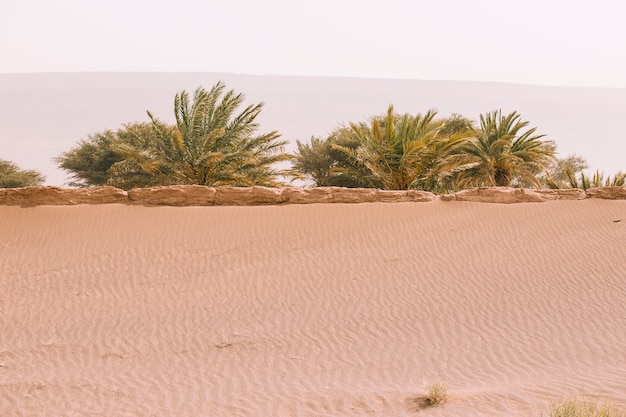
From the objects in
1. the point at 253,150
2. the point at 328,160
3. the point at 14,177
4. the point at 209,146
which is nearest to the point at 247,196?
the point at 209,146

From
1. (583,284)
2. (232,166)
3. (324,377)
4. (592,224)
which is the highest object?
(232,166)

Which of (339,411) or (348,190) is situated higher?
(348,190)

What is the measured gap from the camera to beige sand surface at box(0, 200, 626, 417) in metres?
6.99

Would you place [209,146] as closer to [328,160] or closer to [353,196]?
[353,196]

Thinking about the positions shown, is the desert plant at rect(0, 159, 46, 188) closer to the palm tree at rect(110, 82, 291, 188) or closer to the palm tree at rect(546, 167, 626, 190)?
the palm tree at rect(110, 82, 291, 188)

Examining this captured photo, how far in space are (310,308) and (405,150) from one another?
8546 millimetres

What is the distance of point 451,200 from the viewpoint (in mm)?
15414

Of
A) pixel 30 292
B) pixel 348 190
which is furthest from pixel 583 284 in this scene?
pixel 30 292

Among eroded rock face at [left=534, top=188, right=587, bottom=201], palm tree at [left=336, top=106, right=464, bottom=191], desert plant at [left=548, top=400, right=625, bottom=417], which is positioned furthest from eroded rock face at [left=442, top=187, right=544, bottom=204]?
desert plant at [left=548, top=400, right=625, bottom=417]

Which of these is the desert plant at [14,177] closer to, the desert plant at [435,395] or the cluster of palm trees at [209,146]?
the cluster of palm trees at [209,146]

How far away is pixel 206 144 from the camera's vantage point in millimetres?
18047

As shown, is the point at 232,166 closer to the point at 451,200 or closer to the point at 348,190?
the point at 348,190

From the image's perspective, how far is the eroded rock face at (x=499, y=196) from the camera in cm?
1520

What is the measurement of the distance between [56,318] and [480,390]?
6.87m
